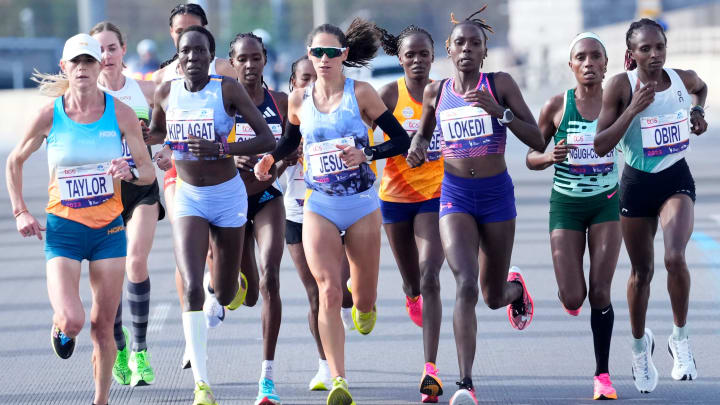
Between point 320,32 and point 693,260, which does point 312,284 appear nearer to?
point 320,32

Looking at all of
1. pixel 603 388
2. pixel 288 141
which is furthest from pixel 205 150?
pixel 603 388

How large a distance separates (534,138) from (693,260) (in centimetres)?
538

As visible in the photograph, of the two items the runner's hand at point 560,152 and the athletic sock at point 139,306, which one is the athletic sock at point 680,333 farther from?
the athletic sock at point 139,306

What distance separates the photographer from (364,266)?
6.85 m

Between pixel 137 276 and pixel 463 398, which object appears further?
pixel 137 276

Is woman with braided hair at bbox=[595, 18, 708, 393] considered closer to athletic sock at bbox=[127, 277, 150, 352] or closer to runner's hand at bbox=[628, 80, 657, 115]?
runner's hand at bbox=[628, 80, 657, 115]

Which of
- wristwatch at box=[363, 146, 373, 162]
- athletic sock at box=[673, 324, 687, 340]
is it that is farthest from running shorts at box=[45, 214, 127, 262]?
athletic sock at box=[673, 324, 687, 340]

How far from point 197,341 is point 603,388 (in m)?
2.16

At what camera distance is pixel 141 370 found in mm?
7324

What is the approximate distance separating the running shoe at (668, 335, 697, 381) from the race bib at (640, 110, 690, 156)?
1.09 meters

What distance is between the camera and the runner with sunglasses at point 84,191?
6.21 meters

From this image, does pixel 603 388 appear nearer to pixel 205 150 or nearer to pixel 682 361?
pixel 682 361

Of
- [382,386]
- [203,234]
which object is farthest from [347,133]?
[382,386]

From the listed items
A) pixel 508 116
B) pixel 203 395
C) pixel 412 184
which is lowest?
pixel 203 395
